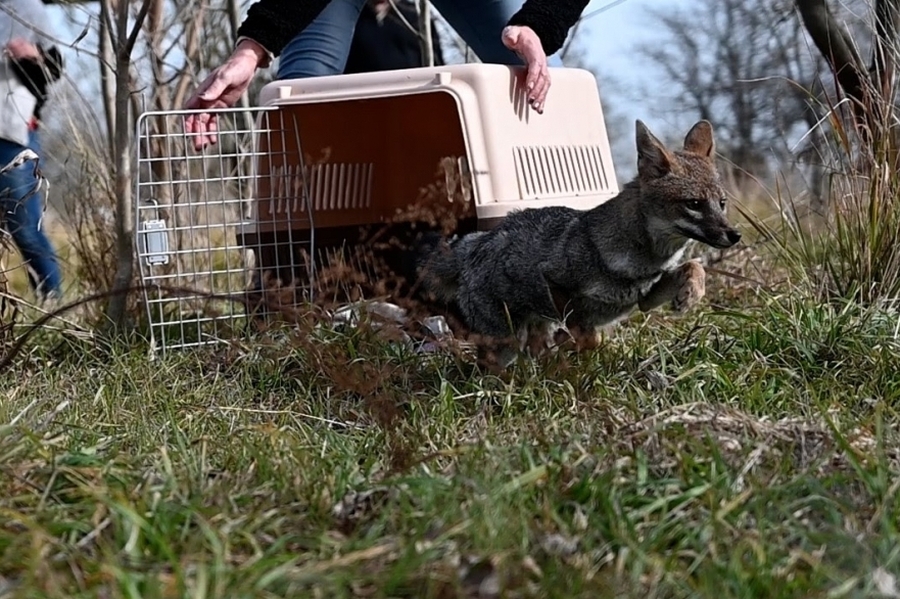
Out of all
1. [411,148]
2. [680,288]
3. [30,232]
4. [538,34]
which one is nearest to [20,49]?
[30,232]

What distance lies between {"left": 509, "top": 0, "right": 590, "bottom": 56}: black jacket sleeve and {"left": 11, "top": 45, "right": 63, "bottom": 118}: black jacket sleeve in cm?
211

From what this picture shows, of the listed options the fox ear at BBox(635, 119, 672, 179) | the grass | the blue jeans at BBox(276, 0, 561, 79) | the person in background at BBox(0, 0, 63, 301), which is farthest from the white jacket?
the fox ear at BBox(635, 119, 672, 179)

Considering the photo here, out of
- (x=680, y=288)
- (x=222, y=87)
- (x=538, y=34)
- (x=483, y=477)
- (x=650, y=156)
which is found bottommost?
(x=483, y=477)

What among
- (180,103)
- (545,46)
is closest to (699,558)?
(545,46)

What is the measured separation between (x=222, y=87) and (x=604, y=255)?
139 cm

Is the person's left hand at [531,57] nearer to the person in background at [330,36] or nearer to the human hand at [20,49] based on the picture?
the person in background at [330,36]

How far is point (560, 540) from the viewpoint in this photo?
74.4 inches

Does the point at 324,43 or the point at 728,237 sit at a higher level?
the point at 324,43

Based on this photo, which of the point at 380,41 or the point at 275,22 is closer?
the point at 275,22

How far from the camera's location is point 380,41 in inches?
214

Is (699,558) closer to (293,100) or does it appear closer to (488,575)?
(488,575)

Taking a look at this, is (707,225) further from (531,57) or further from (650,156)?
(531,57)

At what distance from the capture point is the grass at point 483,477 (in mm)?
1761

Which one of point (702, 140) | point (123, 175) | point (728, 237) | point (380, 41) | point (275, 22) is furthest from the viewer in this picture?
point (380, 41)
